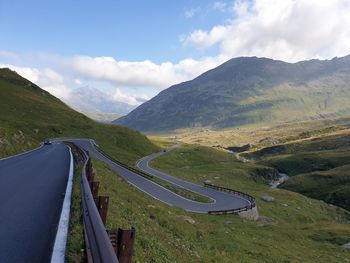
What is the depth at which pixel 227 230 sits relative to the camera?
136ft

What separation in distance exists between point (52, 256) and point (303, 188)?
11595cm

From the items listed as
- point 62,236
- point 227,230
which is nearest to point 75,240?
point 62,236

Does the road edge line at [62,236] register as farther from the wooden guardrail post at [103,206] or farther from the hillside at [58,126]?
the hillside at [58,126]

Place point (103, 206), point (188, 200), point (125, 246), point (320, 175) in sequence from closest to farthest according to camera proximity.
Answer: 1. point (125, 246)
2. point (103, 206)
3. point (188, 200)
4. point (320, 175)

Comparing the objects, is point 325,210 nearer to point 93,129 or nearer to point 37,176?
point 37,176

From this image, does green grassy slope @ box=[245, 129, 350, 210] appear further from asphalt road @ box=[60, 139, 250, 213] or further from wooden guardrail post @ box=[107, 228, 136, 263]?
wooden guardrail post @ box=[107, 228, 136, 263]

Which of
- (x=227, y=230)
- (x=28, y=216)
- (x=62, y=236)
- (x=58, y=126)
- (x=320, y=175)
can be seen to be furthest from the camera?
(x=58, y=126)

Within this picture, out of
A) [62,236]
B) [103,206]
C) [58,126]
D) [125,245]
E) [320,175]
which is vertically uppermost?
[58,126]

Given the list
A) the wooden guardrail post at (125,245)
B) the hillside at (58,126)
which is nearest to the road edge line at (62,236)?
the wooden guardrail post at (125,245)

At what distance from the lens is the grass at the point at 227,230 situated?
19.0m

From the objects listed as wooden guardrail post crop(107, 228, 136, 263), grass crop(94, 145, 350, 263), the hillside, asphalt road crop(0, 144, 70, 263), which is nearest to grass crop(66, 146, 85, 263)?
asphalt road crop(0, 144, 70, 263)

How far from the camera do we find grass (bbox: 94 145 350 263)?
19.0 metres

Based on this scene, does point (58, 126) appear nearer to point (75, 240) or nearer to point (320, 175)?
point (320, 175)

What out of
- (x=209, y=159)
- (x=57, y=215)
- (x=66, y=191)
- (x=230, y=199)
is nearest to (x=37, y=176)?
(x=66, y=191)
